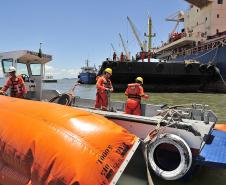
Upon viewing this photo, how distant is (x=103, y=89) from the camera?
9039 millimetres

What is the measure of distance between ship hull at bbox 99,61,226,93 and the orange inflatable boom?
2278cm

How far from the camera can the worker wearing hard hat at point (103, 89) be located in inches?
360

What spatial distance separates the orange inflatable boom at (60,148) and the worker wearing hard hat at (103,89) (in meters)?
4.41

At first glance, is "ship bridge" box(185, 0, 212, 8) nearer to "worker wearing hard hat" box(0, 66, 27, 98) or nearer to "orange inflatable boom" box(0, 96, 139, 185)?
"worker wearing hard hat" box(0, 66, 27, 98)

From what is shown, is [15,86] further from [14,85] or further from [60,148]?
[60,148]

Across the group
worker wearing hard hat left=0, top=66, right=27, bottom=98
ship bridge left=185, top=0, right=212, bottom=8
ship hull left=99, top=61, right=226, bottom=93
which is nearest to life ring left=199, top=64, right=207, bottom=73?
ship hull left=99, top=61, right=226, bottom=93

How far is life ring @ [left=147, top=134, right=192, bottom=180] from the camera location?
222 inches

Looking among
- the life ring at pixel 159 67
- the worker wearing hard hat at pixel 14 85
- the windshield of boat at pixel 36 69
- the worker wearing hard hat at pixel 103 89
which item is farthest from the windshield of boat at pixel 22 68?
the life ring at pixel 159 67

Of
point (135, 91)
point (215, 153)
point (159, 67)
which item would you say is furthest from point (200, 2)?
point (215, 153)

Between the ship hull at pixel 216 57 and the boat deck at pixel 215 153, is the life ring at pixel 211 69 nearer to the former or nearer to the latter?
the ship hull at pixel 216 57

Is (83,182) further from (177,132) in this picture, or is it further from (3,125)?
(177,132)

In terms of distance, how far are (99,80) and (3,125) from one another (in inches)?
188

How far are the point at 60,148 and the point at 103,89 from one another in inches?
207

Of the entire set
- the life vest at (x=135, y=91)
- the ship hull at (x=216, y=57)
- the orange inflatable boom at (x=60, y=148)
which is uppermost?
the ship hull at (x=216, y=57)
